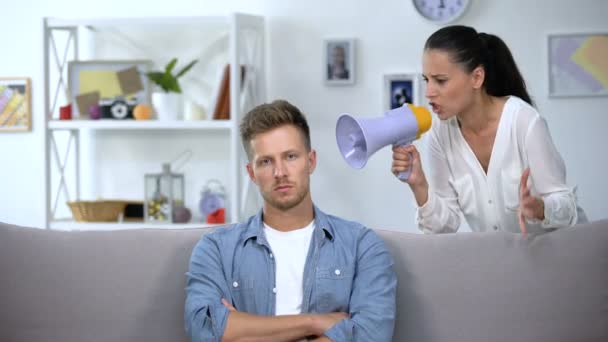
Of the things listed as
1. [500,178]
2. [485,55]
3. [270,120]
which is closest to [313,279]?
[270,120]

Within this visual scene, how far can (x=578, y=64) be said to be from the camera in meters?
3.93

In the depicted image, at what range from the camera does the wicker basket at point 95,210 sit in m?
4.02

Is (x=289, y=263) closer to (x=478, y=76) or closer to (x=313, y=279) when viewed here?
(x=313, y=279)

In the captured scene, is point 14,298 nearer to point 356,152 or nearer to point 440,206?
point 356,152

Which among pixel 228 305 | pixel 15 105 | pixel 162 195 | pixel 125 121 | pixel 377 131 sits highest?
pixel 15 105

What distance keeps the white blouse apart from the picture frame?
79.7 inches

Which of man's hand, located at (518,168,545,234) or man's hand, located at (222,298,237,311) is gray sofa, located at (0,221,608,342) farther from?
man's hand, located at (222,298,237,311)

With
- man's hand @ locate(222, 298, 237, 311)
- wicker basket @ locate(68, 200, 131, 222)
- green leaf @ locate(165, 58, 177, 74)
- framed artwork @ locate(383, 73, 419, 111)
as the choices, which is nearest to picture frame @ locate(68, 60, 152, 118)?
green leaf @ locate(165, 58, 177, 74)

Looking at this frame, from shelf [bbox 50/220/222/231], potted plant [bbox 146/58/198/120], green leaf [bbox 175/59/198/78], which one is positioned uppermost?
green leaf [bbox 175/59/198/78]

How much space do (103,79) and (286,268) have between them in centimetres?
243

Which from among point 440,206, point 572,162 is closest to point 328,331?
point 440,206

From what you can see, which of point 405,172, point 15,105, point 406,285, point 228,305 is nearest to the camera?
point 228,305

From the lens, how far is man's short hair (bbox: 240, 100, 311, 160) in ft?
6.77

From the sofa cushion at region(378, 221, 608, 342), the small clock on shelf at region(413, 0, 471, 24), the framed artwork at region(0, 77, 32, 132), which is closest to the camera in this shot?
the sofa cushion at region(378, 221, 608, 342)
